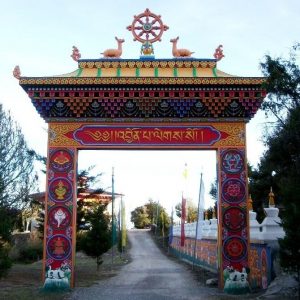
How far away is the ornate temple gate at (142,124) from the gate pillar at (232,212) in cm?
3

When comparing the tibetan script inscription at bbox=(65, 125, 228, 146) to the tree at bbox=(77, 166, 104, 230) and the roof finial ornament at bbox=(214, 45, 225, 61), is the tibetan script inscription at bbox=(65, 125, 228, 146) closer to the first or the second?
the roof finial ornament at bbox=(214, 45, 225, 61)

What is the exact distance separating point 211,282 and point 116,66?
7.09 meters

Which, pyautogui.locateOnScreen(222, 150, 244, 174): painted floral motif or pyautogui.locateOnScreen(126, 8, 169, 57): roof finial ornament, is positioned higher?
pyautogui.locateOnScreen(126, 8, 169, 57): roof finial ornament

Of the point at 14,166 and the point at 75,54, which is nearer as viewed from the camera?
the point at 75,54

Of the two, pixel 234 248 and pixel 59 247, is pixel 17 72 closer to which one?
pixel 59 247

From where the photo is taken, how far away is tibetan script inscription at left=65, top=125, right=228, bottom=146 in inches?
509

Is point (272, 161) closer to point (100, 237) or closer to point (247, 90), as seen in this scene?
point (247, 90)

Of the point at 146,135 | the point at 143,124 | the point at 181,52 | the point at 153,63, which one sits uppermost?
the point at 181,52

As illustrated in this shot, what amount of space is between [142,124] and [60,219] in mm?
3257

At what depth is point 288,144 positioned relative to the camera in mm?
11547

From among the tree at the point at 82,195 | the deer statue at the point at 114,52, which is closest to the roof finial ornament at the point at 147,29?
the deer statue at the point at 114,52

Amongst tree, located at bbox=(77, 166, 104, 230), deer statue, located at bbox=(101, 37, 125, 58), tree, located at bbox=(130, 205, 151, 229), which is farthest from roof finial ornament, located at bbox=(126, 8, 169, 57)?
tree, located at bbox=(130, 205, 151, 229)

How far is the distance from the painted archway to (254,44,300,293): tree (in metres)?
1.17

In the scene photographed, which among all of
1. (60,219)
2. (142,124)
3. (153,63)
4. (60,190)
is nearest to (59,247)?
(60,219)
